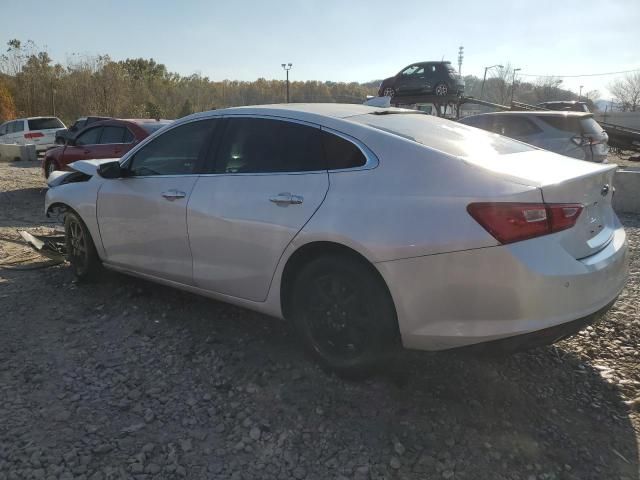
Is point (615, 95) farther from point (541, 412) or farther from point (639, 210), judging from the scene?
point (541, 412)

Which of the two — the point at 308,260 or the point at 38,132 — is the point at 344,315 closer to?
the point at 308,260

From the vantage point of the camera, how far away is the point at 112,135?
9914 mm

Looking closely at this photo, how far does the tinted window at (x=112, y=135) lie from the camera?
975 cm

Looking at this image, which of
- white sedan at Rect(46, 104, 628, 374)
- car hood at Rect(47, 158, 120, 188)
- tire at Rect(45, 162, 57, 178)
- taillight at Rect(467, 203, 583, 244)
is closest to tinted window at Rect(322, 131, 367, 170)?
white sedan at Rect(46, 104, 628, 374)

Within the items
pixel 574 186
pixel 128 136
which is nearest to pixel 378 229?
pixel 574 186

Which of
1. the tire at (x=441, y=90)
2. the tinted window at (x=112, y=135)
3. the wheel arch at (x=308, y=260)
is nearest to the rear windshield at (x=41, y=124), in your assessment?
the tinted window at (x=112, y=135)

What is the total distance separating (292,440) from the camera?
264 centimetres

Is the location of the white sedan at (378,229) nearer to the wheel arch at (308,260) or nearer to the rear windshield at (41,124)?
the wheel arch at (308,260)

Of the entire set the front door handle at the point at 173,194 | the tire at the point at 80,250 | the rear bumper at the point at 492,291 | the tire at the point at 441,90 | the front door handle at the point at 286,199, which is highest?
the tire at the point at 441,90

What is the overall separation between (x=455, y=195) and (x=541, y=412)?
129 cm

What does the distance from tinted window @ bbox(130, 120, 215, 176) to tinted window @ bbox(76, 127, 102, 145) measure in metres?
6.60

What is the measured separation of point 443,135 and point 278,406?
1.90 meters

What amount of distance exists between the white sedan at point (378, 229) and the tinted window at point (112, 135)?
6228 millimetres

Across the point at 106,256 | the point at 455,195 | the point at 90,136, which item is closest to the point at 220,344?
the point at 106,256
